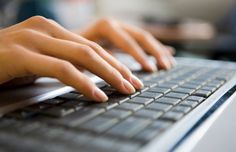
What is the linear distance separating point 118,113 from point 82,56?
125mm

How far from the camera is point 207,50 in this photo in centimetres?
194

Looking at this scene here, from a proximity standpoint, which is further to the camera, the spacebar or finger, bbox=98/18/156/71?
finger, bbox=98/18/156/71

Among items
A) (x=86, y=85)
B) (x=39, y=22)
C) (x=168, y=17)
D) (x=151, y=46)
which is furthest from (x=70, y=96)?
(x=168, y=17)

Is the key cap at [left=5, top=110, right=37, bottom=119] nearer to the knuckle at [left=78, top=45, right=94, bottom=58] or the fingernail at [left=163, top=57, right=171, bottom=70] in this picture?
the knuckle at [left=78, top=45, right=94, bottom=58]

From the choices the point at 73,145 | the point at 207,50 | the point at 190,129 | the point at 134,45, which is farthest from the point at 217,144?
the point at 207,50

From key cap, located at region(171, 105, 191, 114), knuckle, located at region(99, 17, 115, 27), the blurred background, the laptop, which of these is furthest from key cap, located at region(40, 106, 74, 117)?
the blurred background

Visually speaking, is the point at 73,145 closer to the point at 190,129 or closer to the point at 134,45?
the point at 190,129

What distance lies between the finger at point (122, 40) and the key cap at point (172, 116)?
320mm

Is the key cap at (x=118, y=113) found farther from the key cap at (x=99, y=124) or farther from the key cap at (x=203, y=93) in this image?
the key cap at (x=203, y=93)

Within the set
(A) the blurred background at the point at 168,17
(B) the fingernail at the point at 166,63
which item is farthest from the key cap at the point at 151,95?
(A) the blurred background at the point at 168,17

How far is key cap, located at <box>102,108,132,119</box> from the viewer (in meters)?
0.32

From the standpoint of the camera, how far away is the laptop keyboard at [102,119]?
0.26 meters

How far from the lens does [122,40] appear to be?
2.35 ft

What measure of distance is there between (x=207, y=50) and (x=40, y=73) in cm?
165
